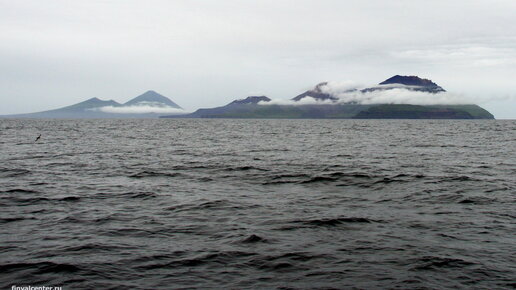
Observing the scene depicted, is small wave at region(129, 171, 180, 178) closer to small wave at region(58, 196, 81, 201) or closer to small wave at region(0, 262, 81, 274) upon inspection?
small wave at region(58, 196, 81, 201)

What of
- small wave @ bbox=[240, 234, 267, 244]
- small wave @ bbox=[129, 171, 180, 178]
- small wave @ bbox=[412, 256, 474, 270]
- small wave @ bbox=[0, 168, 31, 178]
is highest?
small wave @ bbox=[0, 168, 31, 178]

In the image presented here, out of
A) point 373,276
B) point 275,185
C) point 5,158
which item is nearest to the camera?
point 373,276

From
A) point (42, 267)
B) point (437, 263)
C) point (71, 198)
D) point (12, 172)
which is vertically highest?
point (12, 172)

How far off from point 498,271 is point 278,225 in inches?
336

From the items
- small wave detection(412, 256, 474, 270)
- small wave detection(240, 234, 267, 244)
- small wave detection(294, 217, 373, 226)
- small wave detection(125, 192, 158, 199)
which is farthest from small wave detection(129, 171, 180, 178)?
small wave detection(412, 256, 474, 270)

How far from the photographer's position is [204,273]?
12703 mm

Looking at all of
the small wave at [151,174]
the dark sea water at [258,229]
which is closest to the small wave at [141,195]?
the dark sea water at [258,229]

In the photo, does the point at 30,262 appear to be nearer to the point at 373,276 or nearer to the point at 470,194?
the point at 373,276

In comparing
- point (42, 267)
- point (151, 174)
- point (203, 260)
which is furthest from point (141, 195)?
point (203, 260)

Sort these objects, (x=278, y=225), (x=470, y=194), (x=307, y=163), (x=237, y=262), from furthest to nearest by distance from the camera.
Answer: (x=307, y=163)
(x=470, y=194)
(x=278, y=225)
(x=237, y=262)

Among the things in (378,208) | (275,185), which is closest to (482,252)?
(378,208)

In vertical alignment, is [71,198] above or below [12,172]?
below

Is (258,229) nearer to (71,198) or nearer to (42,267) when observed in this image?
(42,267)

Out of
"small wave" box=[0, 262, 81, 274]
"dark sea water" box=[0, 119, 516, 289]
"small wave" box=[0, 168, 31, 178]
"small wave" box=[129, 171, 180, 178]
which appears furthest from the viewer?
"small wave" box=[129, 171, 180, 178]
